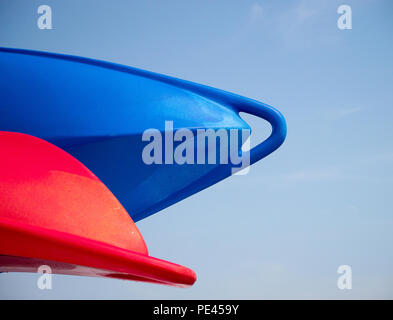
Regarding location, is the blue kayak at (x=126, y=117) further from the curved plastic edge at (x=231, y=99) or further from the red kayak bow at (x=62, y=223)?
the red kayak bow at (x=62, y=223)

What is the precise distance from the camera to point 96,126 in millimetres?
3537

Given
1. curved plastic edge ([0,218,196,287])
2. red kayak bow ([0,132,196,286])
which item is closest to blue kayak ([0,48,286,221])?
red kayak bow ([0,132,196,286])

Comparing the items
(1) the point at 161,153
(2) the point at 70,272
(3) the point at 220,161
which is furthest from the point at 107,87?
(2) the point at 70,272

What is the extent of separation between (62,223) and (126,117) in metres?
1.99

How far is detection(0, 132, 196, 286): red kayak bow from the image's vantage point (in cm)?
153

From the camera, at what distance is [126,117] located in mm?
3633

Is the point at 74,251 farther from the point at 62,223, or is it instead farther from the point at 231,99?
the point at 231,99

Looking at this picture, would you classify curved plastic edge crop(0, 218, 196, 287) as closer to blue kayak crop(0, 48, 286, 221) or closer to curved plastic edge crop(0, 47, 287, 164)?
blue kayak crop(0, 48, 286, 221)

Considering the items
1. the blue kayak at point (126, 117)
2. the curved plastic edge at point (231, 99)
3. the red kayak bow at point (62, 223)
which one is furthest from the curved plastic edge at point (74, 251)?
the curved plastic edge at point (231, 99)

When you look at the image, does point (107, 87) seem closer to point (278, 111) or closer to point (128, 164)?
point (128, 164)

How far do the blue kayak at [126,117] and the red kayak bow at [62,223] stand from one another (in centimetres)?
120

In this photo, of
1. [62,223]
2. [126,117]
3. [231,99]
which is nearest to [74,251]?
[62,223]

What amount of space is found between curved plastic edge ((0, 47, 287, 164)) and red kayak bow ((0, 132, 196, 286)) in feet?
5.40

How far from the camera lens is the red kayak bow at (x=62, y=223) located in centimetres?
153
